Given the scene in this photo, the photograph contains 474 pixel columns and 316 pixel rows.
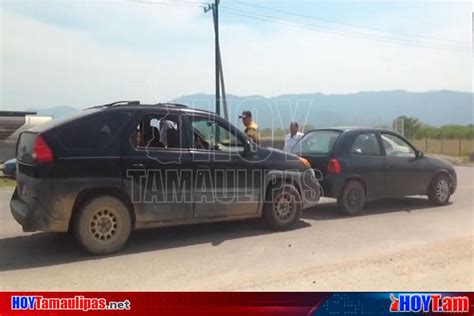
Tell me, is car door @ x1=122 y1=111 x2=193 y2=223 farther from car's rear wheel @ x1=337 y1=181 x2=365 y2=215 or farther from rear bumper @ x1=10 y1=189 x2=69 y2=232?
car's rear wheel @ x1=337 y1=181 x2=365 y2=215

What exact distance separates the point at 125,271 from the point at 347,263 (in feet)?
8.46

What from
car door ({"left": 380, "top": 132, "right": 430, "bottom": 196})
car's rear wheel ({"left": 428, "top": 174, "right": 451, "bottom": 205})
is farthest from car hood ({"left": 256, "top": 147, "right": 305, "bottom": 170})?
car's rear wheel ({"left": 428, "top": 174, "right": 451, "bottom": 205})

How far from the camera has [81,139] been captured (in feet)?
17.8

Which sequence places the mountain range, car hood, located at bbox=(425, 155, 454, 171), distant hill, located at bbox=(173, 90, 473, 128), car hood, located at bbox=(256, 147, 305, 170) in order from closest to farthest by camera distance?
car hood, located at bbox=(256, 147, 305, 170)
car hood, located at bbox=(425, 155, 454, 171)
the mountain range
distant hill, located at bbox=(173, 90, 473, 128)

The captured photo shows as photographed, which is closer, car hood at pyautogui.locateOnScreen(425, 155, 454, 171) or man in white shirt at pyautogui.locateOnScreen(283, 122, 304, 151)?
car hood at pyautogui.locateOnScreen(425, 155, 454, 171)

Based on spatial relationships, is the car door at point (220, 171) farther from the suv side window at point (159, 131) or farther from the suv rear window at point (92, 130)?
the suv rear window at point (92, 130)

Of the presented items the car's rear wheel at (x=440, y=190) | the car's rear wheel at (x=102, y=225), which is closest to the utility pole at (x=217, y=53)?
the car's rear wheel at (x=440, y=190)

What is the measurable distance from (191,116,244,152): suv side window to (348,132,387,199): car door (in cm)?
261

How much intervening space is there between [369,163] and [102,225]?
199 inches

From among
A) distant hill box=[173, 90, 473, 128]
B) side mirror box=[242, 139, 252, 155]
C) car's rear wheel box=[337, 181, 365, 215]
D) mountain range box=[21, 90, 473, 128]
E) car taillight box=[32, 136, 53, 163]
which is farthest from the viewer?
distant hill box=[173, 90, 473, 128]

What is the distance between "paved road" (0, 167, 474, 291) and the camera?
4660 mm

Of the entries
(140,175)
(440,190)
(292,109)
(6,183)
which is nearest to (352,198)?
(440,190)

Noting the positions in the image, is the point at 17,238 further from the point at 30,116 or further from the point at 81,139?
the point at 30,116

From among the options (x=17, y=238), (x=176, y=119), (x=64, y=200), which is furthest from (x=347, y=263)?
(x=17, y=238)
